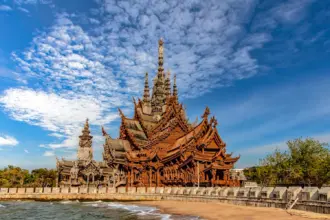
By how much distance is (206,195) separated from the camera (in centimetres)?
2903

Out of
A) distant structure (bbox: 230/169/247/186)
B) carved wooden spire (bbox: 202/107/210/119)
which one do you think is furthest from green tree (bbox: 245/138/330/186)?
carved wooden spire (bbox: 202/107/210/119)

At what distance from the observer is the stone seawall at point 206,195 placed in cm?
1596

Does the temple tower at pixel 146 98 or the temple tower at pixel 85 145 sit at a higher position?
the temple tower at pixel 146 98

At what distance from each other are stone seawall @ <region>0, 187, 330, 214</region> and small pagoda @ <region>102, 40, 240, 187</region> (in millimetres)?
4765

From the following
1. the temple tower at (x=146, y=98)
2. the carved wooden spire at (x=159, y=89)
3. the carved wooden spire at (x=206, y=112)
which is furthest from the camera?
the temple tower at (x=146, y=98)

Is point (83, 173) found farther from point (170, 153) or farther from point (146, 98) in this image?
point (146, 98)

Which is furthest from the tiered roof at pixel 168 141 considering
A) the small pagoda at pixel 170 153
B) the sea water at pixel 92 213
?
the sea water at pixel 92 213

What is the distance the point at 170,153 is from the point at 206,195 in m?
16.6

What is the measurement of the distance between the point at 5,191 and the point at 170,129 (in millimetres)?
28192

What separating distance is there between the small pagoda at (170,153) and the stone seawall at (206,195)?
4.77 metres

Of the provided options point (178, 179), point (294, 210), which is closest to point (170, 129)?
point (178, 179)

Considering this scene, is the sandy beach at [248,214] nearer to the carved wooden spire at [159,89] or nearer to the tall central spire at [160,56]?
the carved wooden spire at [159,89]

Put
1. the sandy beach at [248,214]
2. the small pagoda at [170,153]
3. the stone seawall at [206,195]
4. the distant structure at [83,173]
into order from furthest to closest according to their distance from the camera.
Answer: the distant structure at [83,173] < the small pagoda at [170,153] < the stone seawall at [206,195] < the sandy beach at [248,214]

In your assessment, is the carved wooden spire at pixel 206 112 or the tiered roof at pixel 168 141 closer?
the tiered roof at pixel 168 141
